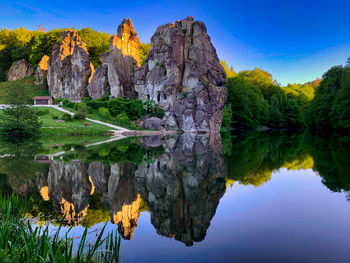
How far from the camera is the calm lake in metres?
4.82

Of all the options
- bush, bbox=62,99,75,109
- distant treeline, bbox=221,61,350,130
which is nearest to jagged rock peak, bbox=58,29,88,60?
bush, bbox=62,99,75,109

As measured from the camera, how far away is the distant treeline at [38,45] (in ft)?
283

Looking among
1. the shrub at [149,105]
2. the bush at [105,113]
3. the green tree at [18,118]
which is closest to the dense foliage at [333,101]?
the shrub at [149,105]

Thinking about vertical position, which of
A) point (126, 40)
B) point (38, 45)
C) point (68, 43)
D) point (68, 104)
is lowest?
point (68, 104)

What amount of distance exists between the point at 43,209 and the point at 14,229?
271 cm

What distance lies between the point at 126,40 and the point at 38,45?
4441cm

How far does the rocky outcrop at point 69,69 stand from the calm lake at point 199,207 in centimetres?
6193

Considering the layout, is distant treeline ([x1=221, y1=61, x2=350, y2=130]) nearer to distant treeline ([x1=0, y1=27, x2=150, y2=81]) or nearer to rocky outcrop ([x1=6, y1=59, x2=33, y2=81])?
distant treeline ([x1=0, y1=27, x2=150, y2=81])

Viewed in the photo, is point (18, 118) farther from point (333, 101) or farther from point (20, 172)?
point (333, 101)

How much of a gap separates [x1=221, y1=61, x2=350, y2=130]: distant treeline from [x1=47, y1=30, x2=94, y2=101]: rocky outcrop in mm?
42026

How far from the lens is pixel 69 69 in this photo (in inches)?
2827

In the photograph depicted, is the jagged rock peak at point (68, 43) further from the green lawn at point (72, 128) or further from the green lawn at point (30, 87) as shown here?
the green lawn at point (72, 128)

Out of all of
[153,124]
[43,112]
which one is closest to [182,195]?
[153,124]

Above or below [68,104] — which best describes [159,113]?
Answer: below
